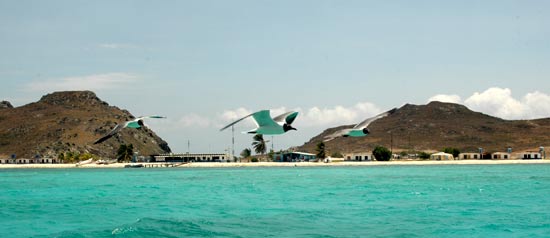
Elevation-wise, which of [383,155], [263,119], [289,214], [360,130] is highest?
[263,119]

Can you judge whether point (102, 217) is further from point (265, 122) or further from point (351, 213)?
point (351, 213)

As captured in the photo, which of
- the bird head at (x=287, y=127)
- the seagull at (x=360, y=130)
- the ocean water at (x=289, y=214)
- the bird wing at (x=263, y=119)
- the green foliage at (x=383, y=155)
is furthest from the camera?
the green foliage at (x=383, y=155)

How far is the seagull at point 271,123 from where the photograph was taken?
3928 centimetres

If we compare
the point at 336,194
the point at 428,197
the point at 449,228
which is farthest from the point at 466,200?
the point at 449,228

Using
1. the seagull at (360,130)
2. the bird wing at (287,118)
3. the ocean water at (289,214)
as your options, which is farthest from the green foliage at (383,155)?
the bird wing at (287,118)

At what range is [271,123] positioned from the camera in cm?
4016

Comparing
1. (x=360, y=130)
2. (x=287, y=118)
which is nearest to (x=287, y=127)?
(x=287, y=118)

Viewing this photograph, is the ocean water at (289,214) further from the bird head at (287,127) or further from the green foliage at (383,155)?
the green foliage at (383,155)

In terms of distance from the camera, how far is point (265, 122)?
40281 mm

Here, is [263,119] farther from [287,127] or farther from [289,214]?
[289,214]

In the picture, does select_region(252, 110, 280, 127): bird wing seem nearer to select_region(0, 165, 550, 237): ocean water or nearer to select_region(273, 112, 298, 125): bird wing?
select_region(273, 112, 298, 125): bird wing

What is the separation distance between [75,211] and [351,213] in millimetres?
19886

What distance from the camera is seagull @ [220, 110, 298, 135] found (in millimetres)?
39281

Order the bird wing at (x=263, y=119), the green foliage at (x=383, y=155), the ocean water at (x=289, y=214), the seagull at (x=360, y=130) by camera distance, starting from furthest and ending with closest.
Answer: the green foliage at (x=383, y=155), the seagull at (x=360, y=130), the bird wing at (x=263, y=119), the ocean water at (x=289, y=214)
